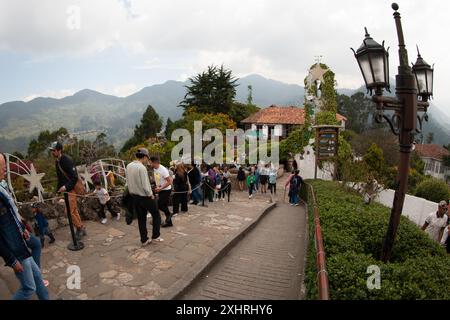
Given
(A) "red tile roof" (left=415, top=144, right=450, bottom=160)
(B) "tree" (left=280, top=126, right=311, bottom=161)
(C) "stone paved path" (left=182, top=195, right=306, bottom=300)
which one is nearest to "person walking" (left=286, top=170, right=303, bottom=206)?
(C) "stone paved path" (left=182, top=195, right=306, bottom=300)

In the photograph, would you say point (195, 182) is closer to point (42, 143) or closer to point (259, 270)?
point (259, 270)

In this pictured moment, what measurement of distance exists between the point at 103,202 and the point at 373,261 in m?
5.50

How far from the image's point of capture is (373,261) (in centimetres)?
420

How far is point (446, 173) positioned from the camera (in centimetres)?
6122

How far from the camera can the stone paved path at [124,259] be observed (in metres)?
4.14

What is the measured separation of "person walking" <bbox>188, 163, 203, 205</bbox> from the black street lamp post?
20.6 feet

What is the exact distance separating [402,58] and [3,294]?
6242 millimetres

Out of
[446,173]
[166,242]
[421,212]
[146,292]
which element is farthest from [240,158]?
[446,173]

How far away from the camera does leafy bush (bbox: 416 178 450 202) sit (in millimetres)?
14125

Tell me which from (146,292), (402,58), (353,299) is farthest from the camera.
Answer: (402,58)

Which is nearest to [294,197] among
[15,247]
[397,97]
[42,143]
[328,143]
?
[328,143]

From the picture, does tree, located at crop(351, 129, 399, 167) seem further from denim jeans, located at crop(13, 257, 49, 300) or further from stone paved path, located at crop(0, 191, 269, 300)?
denim jeans, located at crop(13, 257, 49, 300)

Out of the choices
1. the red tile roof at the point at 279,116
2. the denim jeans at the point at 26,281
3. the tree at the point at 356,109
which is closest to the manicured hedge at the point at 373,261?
the denim jeans at the point at 26,281
